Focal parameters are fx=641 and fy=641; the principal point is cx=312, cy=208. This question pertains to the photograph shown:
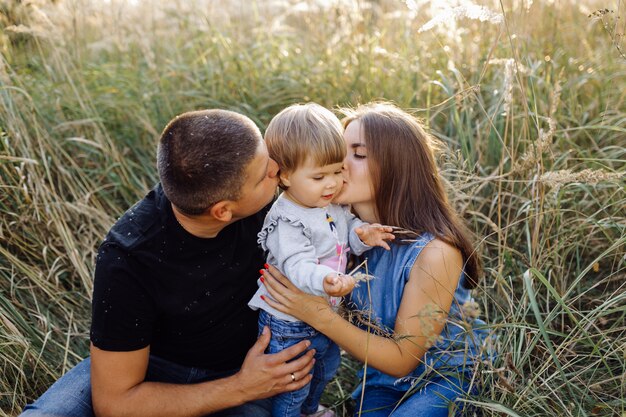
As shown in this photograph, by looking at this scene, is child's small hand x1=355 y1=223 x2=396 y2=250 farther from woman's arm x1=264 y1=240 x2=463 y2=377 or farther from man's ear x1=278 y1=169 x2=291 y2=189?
man's ear x1=278 y1=169 x2=291 y2=189

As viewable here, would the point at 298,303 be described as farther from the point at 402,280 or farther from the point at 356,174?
the point at 356,174

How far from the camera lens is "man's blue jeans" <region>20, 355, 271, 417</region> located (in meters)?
2.19

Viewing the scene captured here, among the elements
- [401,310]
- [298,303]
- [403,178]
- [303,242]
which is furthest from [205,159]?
[401,310]

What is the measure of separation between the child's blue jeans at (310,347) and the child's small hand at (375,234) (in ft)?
1.25

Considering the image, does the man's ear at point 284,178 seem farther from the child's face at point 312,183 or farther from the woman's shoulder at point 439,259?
the woman's shoulder at point 439,259

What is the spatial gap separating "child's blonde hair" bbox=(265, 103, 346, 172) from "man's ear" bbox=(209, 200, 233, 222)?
23 cm

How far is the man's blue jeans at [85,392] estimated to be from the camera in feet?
7.18

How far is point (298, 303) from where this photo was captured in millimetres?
2191

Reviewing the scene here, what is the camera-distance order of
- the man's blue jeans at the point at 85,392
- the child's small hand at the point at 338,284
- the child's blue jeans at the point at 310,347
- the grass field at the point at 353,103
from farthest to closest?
the grass field at the point at 353,103, the child's blue jeans at the point at 310,347, the man's blue jeans at the point at 85,392, the child's small hand at the point at 338,284

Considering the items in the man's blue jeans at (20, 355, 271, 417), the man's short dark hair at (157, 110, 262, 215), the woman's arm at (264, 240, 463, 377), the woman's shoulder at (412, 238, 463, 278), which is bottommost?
the man's blue jeans at (20, 355, 271, 417)

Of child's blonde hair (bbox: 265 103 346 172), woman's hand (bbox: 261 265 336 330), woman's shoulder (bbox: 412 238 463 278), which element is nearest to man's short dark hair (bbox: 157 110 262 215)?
child's blonde hair (bbox: 265 103 346 172)

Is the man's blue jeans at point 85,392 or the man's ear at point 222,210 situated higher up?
the man's ear at point 222,210

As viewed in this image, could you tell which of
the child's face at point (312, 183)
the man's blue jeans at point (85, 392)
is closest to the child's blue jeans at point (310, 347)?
the man's blue jeans at point (85, 392)

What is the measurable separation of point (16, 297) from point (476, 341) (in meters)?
2.07
